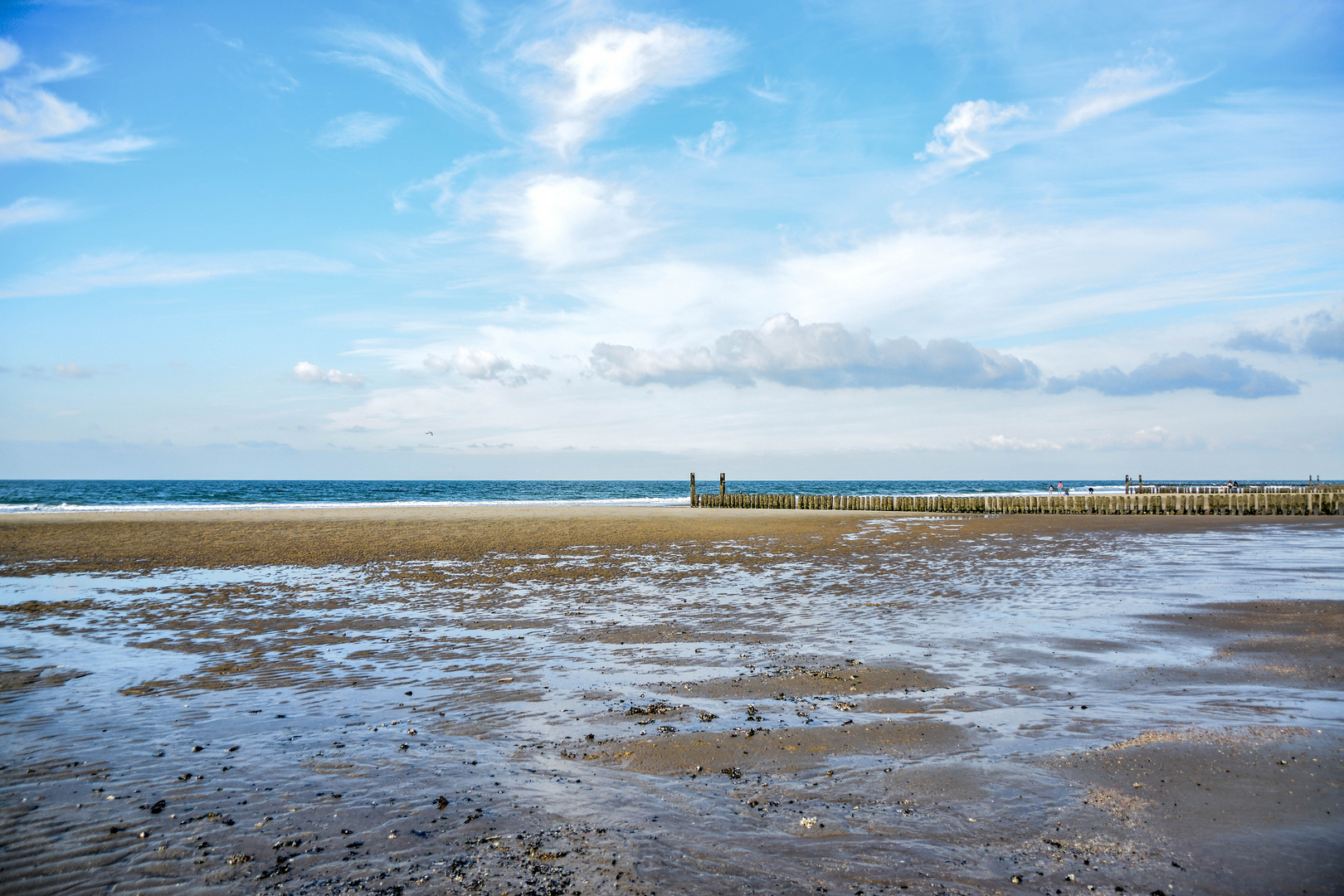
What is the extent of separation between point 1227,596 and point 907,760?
11.4m

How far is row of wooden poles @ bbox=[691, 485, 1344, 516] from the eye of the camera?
43.1 m

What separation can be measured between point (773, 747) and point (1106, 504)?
152 feet

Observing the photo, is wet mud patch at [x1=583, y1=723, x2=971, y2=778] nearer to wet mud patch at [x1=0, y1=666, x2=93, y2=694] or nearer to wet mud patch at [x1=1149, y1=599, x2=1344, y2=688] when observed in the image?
wet mud patch at [x1=1149, y1=599, x2=1344, y2=688]

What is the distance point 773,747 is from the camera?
6.12m

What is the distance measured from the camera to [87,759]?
19.5 feet

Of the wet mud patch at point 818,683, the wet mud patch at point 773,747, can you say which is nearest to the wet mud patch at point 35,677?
the wet mud patch at point 773,747

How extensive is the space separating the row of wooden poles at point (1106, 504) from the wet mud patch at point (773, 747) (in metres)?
42.7

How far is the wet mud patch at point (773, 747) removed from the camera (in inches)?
228

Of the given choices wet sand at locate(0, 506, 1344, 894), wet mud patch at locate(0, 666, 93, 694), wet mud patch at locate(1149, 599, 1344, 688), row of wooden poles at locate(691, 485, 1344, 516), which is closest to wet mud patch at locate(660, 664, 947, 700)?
wet sand at locate(0, 506, 1344, 894)

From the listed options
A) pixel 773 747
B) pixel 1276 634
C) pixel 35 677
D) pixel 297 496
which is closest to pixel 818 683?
pixel 773 747

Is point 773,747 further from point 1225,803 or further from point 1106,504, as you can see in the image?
point 1106,504

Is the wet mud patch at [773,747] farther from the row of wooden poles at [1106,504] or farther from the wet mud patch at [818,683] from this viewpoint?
the row of wooden poles at [1106,504]

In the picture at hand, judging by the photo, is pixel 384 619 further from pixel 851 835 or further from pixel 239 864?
pixel 851 835

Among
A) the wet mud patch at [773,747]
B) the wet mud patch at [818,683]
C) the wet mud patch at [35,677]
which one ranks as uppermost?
the wet mud patch at [773,747]
